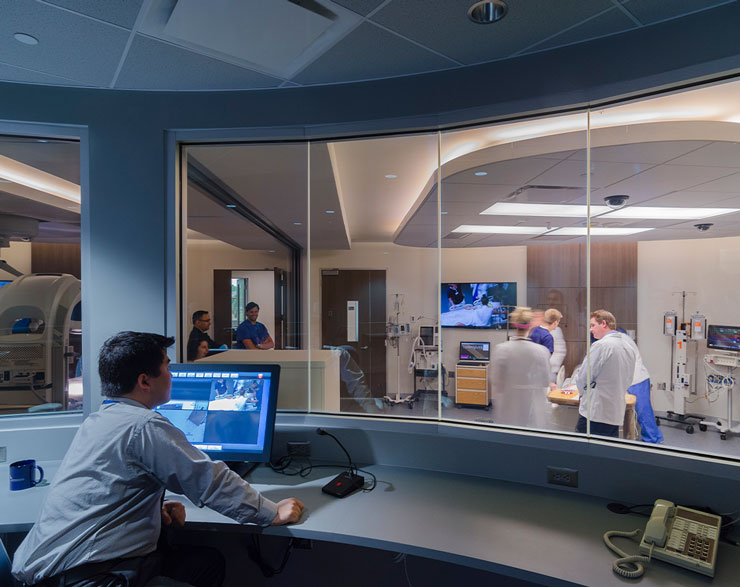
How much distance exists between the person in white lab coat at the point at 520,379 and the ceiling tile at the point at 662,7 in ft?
7.84

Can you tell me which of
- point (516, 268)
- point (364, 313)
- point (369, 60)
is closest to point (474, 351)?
point (516, 268)

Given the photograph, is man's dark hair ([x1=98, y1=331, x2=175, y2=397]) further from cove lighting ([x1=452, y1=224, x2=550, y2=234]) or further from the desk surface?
cove lighting ([x1=452, y1=224, x2=550, y2=234])

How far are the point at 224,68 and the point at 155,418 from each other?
1521 mm

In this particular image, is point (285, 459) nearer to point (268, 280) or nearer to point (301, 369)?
point (301, 369)

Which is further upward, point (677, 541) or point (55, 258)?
point (55, 258)

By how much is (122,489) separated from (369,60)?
185 centimetres

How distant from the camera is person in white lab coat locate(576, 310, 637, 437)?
10.0 feet

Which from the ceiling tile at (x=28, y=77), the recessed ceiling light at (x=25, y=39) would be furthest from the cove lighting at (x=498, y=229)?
the recessed ceiling light at (x=25, y=39)

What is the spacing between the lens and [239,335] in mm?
3449

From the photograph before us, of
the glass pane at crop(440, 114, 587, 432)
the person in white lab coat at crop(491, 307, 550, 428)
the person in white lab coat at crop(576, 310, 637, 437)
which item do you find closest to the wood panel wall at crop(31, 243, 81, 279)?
the glass pane at crop(440, 114, 587, 432)

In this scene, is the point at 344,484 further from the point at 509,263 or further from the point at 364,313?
the point at 509,263

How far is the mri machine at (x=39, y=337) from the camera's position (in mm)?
2252

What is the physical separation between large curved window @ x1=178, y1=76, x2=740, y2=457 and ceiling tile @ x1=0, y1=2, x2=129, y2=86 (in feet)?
1.79

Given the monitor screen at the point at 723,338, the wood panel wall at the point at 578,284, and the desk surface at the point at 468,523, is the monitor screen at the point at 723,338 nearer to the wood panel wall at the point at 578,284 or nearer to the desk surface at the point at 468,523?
the wood panel wall at the point at 578,284
